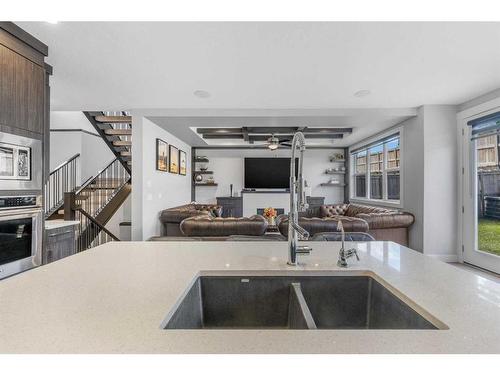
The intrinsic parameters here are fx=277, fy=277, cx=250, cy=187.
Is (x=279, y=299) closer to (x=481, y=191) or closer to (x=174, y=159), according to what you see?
(x=481, y=191)

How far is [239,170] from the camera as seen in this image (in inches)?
349

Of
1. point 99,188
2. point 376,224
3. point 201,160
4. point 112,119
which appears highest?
point 112,119

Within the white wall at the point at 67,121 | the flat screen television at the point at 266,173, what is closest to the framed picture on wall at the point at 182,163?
the flat screen television at the point at 266,173

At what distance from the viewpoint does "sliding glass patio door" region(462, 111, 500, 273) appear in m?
3.98

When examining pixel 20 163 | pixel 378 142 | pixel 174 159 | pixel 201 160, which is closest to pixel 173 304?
pixel 20 163

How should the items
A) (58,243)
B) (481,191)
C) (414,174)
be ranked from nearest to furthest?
1. (58,243)
2. (481,191)
3. (414,174)

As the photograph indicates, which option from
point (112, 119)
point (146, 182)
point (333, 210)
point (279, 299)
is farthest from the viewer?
point (333, 210)

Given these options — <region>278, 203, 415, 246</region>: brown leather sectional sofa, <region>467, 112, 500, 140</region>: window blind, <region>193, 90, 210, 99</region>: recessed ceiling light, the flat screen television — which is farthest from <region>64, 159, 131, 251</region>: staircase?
<region>467, 112, 500, 140</region>: window blind

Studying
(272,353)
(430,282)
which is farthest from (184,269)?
(430,282)

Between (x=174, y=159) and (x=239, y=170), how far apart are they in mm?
2677

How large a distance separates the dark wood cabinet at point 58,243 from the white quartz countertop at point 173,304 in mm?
1917

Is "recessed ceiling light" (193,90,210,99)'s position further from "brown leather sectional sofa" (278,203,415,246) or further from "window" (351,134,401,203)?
"window" (351,134,401,203)

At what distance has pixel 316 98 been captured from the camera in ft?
13.9

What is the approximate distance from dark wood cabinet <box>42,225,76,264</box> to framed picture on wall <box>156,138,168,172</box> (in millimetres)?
2273
